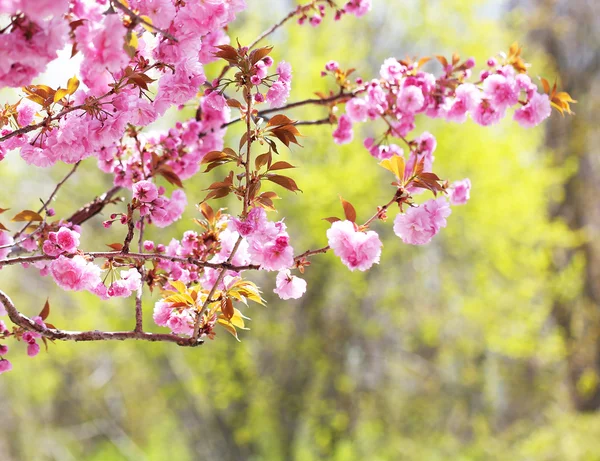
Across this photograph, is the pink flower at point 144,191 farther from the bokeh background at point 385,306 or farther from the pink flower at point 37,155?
the bokeh background at point 385,306

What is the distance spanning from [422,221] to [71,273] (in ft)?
2.52

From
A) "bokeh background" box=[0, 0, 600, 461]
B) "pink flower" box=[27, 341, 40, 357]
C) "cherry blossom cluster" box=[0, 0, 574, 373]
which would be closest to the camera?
"cherry blossom cluster" box=[0, 0, 574, 373]

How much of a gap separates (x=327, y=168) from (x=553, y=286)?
3462mm

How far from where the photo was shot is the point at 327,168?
6.39 meters

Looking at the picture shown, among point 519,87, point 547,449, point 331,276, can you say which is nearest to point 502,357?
point 547,449

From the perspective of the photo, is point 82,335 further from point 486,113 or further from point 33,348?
point 486,113

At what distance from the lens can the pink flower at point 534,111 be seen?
187cm

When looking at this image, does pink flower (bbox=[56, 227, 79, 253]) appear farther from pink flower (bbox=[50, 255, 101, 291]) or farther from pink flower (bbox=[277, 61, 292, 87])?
pink flower (bbox=[277, 61, 292, 87])

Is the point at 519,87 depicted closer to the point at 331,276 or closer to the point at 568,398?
the point at 331,276

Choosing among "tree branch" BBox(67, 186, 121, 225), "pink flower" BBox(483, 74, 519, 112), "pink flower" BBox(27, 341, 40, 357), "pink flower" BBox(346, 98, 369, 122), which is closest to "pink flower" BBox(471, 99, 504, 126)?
"pink flower" BBox(483, 74, 519, 112)

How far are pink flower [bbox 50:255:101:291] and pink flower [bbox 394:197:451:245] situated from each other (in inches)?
26.9

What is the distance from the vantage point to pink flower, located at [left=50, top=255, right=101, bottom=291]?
1.33 m

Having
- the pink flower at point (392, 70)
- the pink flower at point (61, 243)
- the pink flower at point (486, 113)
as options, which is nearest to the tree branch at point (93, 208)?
the pink flower at point (61, 243)

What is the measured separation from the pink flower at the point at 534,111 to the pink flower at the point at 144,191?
1.15 m
